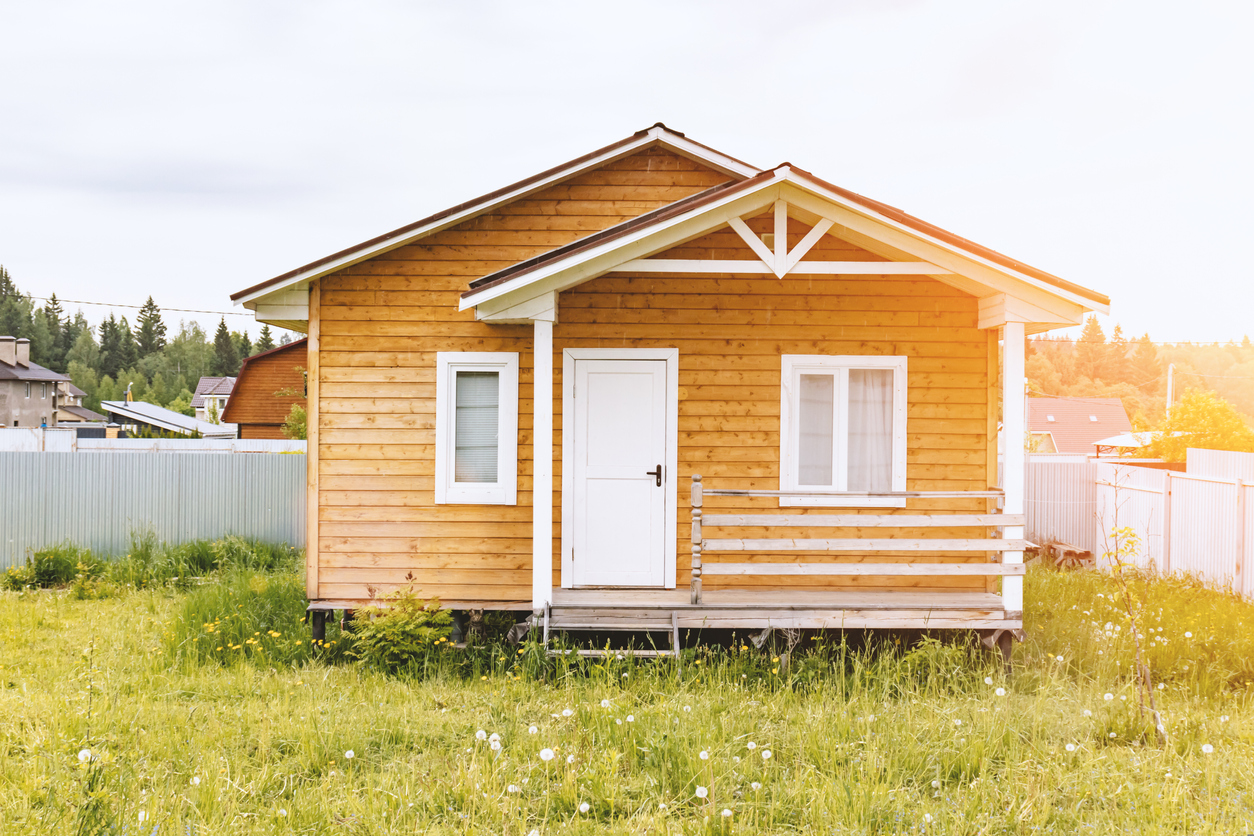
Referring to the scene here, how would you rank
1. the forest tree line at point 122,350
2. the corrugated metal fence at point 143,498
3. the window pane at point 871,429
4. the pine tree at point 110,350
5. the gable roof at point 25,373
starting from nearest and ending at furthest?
the window pane at point 871,429 → the corrugated metal fence at point 143,498 → the gable roof at point 25,373 → the forest tree line at point 122,350 → the pine tree at point 110,350

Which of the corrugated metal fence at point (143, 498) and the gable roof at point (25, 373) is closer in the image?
the corrugated metal fence at point (143, 498)

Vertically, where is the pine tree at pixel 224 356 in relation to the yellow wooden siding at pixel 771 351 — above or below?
above

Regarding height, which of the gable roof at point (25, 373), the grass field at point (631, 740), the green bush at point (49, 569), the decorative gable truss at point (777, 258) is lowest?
the green bush at point (49, 569)

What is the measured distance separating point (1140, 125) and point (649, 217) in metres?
29.2

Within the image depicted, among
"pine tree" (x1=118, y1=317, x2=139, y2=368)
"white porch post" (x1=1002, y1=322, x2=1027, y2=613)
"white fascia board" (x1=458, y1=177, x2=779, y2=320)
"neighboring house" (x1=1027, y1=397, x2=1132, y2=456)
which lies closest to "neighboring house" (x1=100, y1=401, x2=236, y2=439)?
"pine tree" (x1=118, y1=317, x2=139, y2=368)

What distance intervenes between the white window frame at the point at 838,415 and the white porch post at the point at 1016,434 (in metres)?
1.04

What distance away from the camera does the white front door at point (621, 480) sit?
7488mm

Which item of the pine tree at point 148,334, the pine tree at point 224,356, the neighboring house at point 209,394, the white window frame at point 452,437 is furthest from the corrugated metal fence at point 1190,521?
the pine tree at point 148,334

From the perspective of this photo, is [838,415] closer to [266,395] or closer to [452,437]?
[452,437]

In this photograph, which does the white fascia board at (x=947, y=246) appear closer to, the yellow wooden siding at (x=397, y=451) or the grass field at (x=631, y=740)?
the grass field at (x=631, y=740)

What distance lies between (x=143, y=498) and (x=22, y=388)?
171 ft

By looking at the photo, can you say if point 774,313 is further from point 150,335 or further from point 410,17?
point 150,335

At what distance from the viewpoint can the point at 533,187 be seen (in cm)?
775

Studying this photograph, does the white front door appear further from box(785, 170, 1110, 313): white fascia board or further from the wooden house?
box(785, 170, 1110, 313): white fascia board
